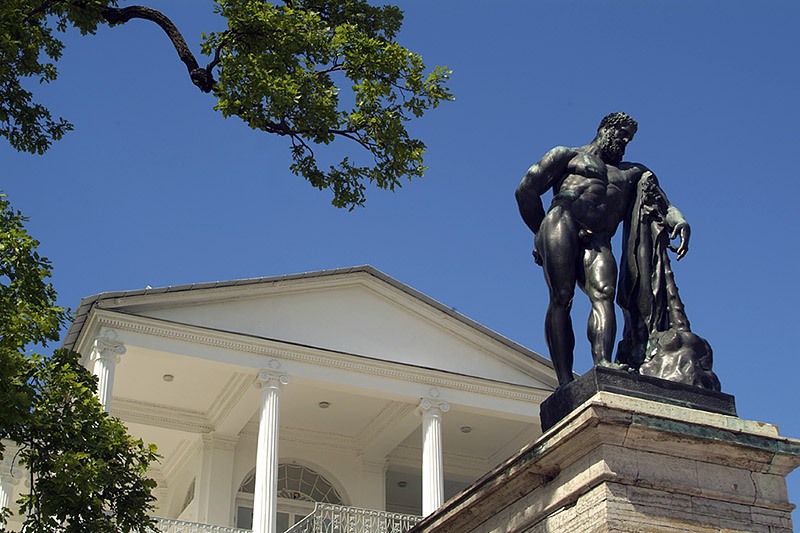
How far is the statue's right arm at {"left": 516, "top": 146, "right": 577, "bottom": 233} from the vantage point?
673cm

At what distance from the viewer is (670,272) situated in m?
6.41

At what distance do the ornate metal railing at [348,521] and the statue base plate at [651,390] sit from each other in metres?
16.5

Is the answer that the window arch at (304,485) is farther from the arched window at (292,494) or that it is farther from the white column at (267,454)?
the white column at (267,454)

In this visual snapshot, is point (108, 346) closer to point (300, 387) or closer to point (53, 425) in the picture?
point (300, 387)

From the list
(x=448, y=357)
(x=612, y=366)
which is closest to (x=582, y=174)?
(x=612, y=366)

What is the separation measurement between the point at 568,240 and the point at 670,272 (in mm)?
620

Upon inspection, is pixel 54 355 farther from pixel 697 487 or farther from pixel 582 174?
pixel 697 487

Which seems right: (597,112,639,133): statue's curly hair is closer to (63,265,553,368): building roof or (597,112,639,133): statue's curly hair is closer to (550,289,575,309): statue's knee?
(550,289,575,309): statue's knee

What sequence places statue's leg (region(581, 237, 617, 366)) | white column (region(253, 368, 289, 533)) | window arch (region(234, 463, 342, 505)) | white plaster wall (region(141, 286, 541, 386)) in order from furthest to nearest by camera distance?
1. window arch (region(234, 463, 342, 505))
2. white plaster wall (region(141, 286, 541, 386))
3. white column (region(253, 368, 289, 533))
4. statue's leg (region(581, 237, 617, 366))

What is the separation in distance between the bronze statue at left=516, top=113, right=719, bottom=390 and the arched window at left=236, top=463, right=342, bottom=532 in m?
19.1

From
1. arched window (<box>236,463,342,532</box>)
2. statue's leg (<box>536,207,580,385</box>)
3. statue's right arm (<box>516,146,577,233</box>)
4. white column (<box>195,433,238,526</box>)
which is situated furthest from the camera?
arched window (<box>236,463,342,532</box>)

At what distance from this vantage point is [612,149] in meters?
6.80

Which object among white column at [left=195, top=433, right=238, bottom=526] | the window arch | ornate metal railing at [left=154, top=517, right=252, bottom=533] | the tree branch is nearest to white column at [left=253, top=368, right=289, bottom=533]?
ornate metal railing at [left=154, top=517, right=252, bottom=533]

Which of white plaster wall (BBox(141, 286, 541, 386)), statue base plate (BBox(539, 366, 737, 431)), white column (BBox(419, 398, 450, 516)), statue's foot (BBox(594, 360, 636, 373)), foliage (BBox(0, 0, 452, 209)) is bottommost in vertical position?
statue base plate (BBox(539, 366, 737, 431))
